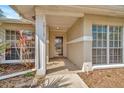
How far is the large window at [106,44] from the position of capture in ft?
28.0

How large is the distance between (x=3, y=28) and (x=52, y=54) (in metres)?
6.59

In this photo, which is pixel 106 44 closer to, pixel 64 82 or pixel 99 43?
pixel 99 43

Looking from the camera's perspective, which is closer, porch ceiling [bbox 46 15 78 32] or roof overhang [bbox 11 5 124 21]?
roof overhang [bbox 11 5 124 21]

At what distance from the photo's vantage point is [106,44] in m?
8.70

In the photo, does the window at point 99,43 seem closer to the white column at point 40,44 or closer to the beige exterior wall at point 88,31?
the beige exterior wall at point 88,31

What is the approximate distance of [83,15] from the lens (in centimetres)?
776

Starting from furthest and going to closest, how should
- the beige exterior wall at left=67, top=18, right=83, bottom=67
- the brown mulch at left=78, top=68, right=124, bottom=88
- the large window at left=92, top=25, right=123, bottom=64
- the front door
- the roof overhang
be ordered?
the front door → the large window at left=92, top=25, right=123, bottom=64 → the beige exterior wall at left=67, top=18, right=83, bottom=67 → the roof overhang → the brown mulch at left=78, top=68, right=124, bottom=88

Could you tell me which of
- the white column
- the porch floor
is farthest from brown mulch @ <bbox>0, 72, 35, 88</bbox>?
the porch floor

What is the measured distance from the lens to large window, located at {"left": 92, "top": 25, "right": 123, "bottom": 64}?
8523 mm

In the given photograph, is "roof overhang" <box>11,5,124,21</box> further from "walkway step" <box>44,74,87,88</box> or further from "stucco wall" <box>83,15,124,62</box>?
"walkway step" <box>44,74,87,88</box>

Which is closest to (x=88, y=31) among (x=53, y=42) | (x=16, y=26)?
(x=16, y=26)

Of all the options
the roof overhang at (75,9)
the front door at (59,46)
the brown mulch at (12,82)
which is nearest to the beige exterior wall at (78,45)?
the roof overhang at (75,9)

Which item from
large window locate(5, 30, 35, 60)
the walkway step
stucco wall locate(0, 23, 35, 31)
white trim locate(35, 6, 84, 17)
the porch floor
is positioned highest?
white trim locate(35, 6, 84, 17)
